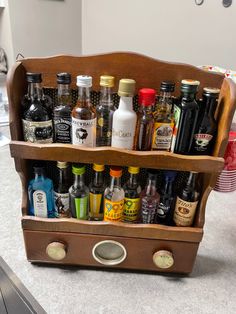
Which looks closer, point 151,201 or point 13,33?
point 151,201

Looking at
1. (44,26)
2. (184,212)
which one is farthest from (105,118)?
(44,26)

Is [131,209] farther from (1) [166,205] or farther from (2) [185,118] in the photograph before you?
(2) [185,118]

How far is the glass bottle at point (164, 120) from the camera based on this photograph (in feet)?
1.69

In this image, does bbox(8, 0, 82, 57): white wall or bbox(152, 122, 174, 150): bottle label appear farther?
bbox(8, 0, 82, 57): white wall

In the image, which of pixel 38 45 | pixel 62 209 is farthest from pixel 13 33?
pixel 62 209

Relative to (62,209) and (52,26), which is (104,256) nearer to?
(62,209)

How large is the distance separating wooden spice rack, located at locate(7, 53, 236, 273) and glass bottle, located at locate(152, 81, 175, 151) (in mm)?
35

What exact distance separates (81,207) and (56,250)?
0.11 meters

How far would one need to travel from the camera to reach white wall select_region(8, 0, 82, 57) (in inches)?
71.2

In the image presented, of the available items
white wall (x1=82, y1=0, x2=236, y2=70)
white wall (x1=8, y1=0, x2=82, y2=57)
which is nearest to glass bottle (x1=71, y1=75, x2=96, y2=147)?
white wall (x1=82, y1=0, x2=236, y2=70)

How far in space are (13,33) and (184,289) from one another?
74.7 inches

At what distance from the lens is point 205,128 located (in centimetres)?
53

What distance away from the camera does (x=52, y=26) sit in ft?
6.42

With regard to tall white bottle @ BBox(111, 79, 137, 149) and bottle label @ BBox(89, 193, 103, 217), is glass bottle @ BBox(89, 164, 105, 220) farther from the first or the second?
tall white bottle @ BBox(111, 79, 137, 149)
